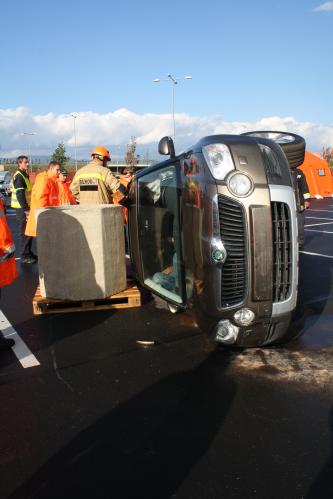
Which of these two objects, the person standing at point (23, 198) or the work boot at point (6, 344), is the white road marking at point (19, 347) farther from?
the person standing at point (23, 198)

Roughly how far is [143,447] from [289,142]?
3671 mm

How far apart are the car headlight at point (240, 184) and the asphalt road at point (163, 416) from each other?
1.40 metres

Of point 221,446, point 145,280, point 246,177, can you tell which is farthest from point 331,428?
point 145,280

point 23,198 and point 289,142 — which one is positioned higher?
point 289,142

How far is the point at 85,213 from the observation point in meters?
4.73

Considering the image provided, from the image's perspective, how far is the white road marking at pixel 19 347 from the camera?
12.1 ft

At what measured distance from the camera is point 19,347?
13.2 feet

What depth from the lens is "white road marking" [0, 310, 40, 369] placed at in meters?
3.68

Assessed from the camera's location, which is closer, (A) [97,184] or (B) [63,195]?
(A) [97,184]

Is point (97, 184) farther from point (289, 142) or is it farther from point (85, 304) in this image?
point (289, 142)

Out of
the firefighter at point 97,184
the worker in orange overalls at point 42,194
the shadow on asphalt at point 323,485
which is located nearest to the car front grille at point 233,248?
the shadow on asphalt at point 323,485

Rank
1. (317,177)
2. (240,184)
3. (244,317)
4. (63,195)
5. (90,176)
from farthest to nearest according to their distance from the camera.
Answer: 1. (317,177)
2. (63,195)
3. (90,176)
4. (244,317)
5. (240,184)

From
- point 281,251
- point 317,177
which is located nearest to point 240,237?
point 281,251

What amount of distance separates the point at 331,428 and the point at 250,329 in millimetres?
907
